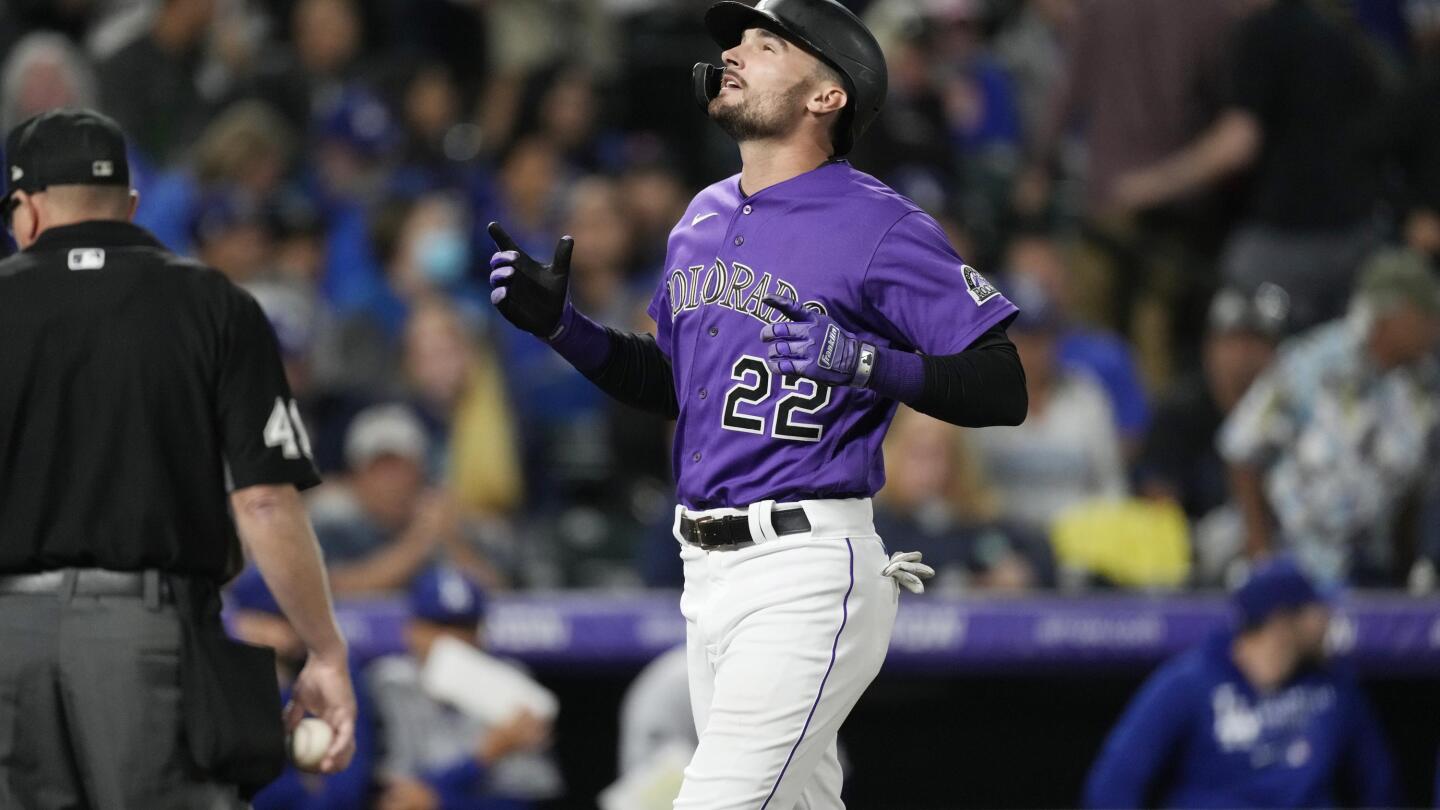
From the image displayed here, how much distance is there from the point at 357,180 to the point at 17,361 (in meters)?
5.42

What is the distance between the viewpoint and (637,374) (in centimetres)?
389

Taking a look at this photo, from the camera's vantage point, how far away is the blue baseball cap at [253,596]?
5.49 meters

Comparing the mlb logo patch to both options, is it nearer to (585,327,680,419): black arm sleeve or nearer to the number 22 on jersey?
(585,327,680,419): black arm sleeve

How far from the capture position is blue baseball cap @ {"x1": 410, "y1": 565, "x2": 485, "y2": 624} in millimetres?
5801

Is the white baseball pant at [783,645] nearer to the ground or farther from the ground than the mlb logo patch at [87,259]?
nearer to the ground

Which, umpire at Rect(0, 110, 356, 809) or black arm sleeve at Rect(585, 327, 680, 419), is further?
black arm sleeve at Rect(585, 327, 680, 419)

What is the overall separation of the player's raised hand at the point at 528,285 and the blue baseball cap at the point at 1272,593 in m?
2.93

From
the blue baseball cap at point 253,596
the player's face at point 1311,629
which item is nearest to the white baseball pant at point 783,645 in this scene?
the blue baseball cap at point 253,596

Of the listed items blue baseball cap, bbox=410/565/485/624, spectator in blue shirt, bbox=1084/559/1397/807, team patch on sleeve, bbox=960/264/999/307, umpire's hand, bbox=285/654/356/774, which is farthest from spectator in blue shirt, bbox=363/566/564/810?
team patch on sleeve, bbox=960/264/999/307

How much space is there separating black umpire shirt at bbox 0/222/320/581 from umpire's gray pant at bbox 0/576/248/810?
0.10 metres

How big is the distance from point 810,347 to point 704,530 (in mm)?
475

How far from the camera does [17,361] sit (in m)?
3.74

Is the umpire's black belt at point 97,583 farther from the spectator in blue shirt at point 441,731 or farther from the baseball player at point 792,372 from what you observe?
the spectator in blue shirt at point 441,731

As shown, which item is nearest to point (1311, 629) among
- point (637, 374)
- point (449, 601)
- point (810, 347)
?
point (449, 601)
